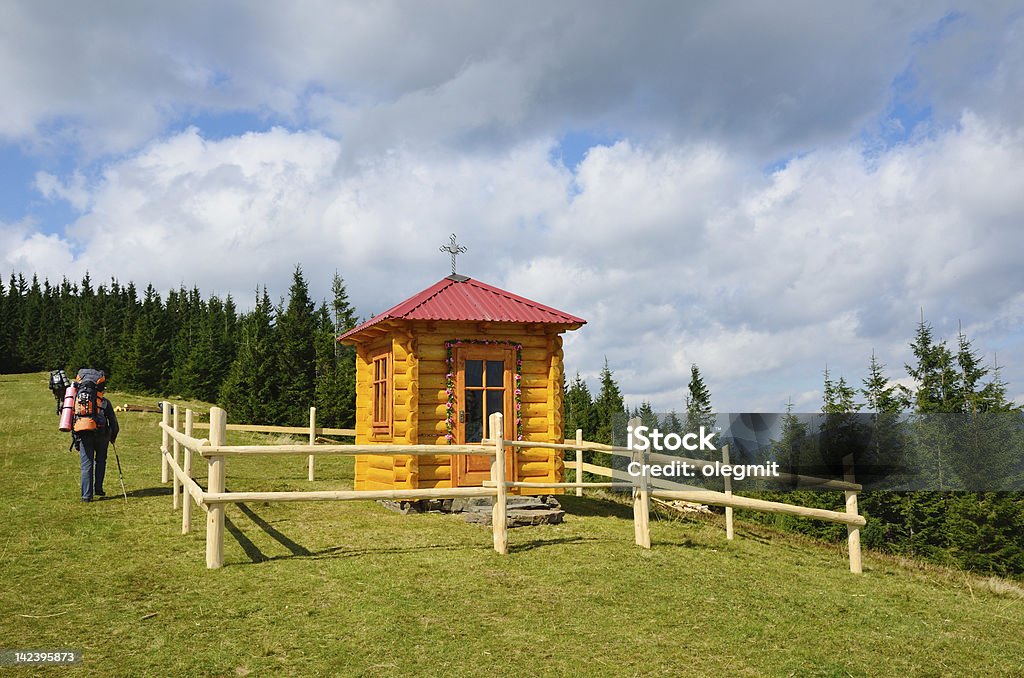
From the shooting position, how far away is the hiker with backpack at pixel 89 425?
36.7 ft

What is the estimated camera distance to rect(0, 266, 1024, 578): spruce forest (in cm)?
2400

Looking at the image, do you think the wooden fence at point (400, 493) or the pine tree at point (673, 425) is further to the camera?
the pine tree at point (673, 425)

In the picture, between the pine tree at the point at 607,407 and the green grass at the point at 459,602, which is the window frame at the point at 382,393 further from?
the pine tree at the point at 607,407

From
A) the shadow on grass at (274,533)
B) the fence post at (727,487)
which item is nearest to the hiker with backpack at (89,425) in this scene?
the shadow on grass at (274,533)

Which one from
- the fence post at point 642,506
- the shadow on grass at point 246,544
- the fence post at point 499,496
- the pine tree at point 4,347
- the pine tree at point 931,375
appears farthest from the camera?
the pine tree at point 4,347

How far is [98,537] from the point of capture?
358 inches

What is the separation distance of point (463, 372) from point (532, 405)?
144cm

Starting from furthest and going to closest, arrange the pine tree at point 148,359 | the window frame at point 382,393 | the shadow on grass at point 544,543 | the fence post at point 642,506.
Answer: the pine tree at point 148,359, the window frame at point 382,393, the fence post at point 642,506, the shadow on grass at point 544,543

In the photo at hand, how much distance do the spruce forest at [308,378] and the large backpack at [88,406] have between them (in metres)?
21.4

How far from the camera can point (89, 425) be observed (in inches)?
438

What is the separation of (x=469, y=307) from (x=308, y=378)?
115 ft

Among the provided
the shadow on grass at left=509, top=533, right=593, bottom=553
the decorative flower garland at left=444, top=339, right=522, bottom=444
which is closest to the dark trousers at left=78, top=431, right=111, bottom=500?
the decorative flower garland at left=444, top=339, right=522, bottom=444

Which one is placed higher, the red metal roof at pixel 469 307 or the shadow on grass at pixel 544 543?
the red metal roof at pixel 469 307

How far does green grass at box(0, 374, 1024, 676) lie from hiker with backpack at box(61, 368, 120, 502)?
568mm
